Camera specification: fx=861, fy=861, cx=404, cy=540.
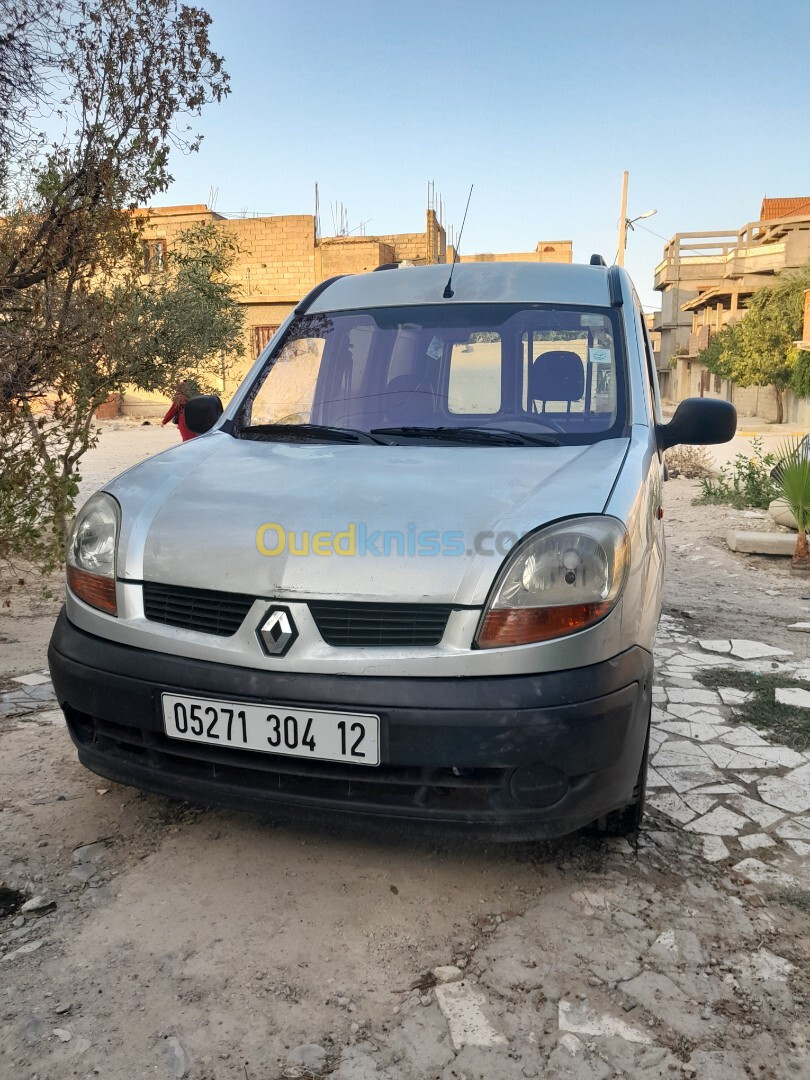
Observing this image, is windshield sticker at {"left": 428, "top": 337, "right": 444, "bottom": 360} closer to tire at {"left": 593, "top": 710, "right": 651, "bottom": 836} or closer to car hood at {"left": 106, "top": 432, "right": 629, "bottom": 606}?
car hood at {"left": 106, "top": 432, "right": 629, "bottom": 606}

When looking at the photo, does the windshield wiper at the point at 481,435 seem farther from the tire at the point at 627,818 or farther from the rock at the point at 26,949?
the rock at the point at 26,949

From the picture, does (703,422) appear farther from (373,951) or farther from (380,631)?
(373,951)

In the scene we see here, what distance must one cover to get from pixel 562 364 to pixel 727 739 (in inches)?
70.0

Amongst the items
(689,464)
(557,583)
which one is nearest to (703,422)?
(557,583)

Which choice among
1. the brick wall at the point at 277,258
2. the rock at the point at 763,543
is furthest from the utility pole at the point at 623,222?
the rock at the point at 763,543

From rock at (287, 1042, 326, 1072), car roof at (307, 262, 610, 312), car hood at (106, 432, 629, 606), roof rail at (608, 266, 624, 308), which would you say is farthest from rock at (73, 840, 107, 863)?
roof rail at (608, 266, 624, 308)

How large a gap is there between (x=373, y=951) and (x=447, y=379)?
1987 millimetres

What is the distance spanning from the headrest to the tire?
1.19 metres

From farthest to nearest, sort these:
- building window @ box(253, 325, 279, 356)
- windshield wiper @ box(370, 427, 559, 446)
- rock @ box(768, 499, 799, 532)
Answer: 1. building window @ box(253, 325, 279, 356)
2. rock @ box(768, 499, 799, 532)
3. windshield wiper @ box(370, 427, 559, 446)

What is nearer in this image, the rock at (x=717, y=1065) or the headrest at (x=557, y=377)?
the rock at (x=717, y=1065)

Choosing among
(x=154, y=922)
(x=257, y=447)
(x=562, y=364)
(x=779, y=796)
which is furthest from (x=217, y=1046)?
(x=562, y=364)

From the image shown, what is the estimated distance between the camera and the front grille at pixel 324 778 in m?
2.16

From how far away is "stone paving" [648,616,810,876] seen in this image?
2.82 m

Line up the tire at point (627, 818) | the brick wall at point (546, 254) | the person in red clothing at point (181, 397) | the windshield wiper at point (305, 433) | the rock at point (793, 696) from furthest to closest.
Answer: the brick wall at point (546, 254), the person in red clothing at point (181, 397), the rock at point (793, 696), the windshield wiper at point (305, 433), the tire at point (627, 818)
